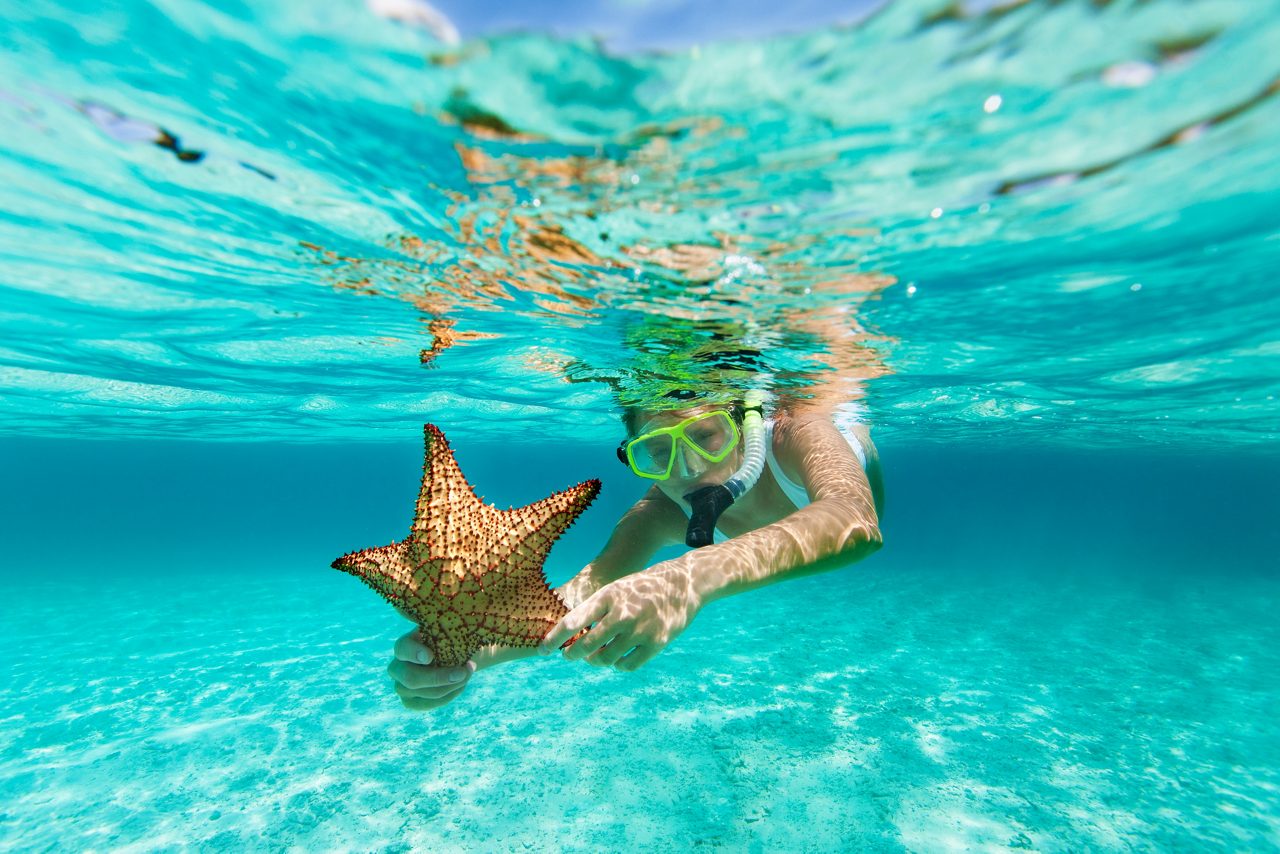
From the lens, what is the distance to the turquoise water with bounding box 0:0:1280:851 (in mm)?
4105

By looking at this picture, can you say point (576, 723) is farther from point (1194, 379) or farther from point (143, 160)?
point (1194, 379)

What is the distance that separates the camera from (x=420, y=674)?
2.72m

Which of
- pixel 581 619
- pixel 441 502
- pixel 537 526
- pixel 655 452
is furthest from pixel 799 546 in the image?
pixel 655 452

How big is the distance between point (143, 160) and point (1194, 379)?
19502 millimetres

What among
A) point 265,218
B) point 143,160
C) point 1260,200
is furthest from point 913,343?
point 143,160

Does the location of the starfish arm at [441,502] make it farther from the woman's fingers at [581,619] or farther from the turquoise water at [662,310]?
the turquoise water at [662,310]

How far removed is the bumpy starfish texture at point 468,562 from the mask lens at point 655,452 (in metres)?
2.88

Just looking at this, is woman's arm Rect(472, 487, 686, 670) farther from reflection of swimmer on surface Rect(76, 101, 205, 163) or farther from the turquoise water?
reflection of swimmer on surface Rect(76, 101, 205, 163)

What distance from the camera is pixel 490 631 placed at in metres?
2.56

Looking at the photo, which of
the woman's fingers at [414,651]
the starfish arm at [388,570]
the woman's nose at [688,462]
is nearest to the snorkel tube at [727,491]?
the woman's nose at [688,462]

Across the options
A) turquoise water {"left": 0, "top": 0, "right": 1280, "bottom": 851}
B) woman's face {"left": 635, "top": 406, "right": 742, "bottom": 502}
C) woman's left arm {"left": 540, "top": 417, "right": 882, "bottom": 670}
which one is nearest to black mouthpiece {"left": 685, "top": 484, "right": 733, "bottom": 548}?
woman's left arm {"left": 540, "top": 417, "right": 882, "bottom": 670}

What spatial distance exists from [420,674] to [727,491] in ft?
7.88

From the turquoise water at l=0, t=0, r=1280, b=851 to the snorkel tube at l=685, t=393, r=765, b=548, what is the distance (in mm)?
2126

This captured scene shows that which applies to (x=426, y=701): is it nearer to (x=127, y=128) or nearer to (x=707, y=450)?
(x=707, y=450)
